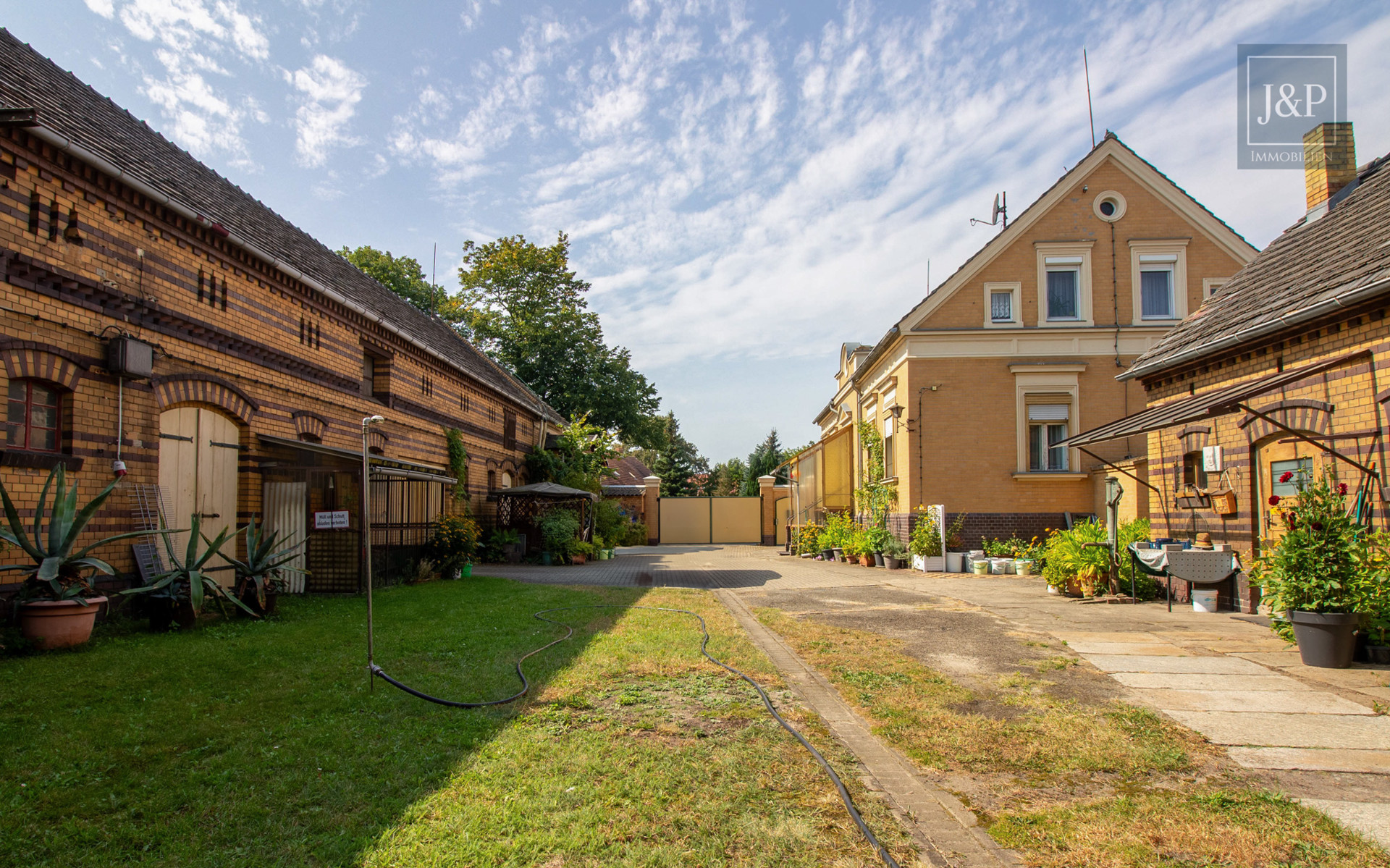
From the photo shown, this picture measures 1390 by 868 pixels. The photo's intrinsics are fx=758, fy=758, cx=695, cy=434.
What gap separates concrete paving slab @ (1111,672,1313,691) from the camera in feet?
18.4

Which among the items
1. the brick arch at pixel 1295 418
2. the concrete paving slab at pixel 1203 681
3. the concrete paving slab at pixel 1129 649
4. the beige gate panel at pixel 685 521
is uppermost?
the brick arch at pixel 1295 418

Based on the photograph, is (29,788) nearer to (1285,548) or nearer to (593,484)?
(1285,548)

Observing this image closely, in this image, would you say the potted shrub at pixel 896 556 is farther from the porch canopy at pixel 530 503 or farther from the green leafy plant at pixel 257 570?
the green leafy plant at pixel 257 570

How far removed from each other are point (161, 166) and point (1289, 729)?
514 inches

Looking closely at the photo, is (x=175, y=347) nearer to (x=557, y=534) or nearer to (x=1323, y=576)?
(x=557, y=534)

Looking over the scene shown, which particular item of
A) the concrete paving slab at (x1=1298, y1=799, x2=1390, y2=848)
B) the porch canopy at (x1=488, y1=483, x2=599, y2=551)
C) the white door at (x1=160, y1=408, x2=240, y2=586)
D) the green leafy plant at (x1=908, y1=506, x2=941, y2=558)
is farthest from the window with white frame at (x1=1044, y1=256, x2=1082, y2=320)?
the white door at (x1=160, y1=408, x2=240, y2=586)

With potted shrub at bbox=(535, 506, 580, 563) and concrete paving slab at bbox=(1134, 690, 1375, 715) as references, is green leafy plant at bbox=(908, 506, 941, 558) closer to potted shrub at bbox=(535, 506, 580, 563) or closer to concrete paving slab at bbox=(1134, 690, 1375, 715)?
potted shrub at bbox=(535, 506, 580, 563)

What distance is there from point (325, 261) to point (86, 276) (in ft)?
24.3

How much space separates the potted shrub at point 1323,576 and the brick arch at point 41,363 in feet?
37.0

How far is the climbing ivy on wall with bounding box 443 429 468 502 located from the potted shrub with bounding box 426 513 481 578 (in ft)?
10.0

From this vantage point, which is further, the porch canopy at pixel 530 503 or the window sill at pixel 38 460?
the porch canopy at pixel 530 503

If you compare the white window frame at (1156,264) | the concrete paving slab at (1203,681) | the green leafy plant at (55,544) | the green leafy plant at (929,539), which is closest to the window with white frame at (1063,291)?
the white window frame at (1156,264)

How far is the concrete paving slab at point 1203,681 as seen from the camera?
5.61m

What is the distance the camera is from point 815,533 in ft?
76.2
